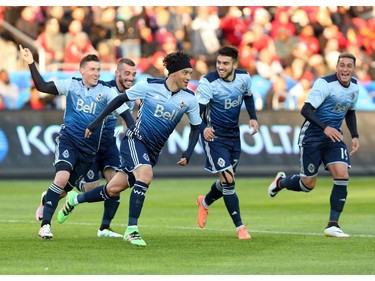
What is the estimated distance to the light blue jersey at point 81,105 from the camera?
13.3 metres

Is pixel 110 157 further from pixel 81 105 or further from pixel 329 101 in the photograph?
pixel 329 101

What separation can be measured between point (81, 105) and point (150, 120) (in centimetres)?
105

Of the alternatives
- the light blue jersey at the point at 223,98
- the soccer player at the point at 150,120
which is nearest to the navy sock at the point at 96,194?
the soccer player at the point at 150,120

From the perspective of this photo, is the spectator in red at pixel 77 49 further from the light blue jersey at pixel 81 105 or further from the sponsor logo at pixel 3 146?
the light blue jersey at pixel 81 105

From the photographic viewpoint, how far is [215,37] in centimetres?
2811

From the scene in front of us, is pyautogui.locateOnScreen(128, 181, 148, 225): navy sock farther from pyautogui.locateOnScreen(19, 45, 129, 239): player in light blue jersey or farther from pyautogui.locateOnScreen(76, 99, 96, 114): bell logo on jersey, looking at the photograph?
pyautogui.locateOnScreen(76, 99, 96, 114): bell logo on jersey

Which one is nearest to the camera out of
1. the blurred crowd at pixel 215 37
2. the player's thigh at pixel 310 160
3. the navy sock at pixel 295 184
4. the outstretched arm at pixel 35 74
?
the outstretched arm at pixel 35 74

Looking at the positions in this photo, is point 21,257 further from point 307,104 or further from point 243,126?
point 243,126

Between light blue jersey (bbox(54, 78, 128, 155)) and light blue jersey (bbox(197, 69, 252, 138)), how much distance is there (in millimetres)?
1089

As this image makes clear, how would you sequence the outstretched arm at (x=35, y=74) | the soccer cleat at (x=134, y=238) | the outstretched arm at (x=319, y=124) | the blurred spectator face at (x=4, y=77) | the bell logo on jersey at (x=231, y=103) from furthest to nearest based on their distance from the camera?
the blurred spectator face at (x=4, y=77) → the bell logo on jersey at (x=231, y=103) → the outstretched arm at (x=319, y=124) → the outstretched arm at (x=35, y=74) → the soccer cleat at (x=134, y=238)

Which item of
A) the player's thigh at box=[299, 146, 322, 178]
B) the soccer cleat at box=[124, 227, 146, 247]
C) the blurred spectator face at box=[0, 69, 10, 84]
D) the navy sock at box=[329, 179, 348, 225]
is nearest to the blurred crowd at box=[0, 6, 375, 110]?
the blurred spectator face at box=[0, 69, 10, 84]

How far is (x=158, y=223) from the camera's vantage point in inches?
615

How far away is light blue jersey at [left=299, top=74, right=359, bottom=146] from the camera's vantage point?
13789 mm

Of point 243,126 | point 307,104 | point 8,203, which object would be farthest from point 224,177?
point 243,126
